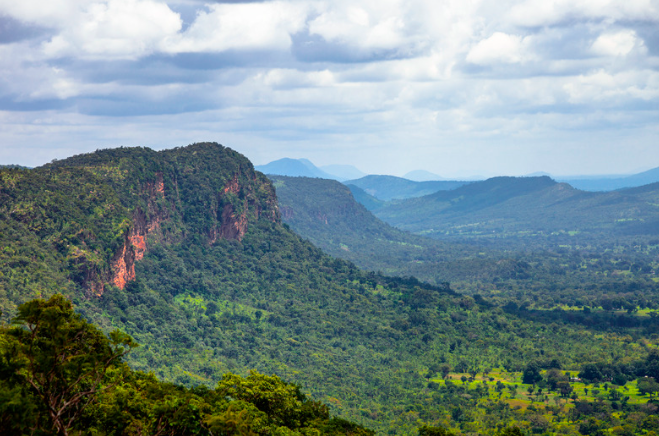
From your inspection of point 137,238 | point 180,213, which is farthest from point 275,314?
point 180,213

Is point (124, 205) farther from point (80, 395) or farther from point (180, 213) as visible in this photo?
point (80, 395)

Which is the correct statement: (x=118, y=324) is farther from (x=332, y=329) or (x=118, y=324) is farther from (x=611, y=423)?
(x=611, y=423)

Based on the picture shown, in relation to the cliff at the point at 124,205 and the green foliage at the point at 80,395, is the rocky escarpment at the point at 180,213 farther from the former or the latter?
the green foliage at the point at 80,395

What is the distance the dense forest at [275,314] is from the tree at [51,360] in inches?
587

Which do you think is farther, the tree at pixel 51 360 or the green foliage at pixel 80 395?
the tree at pixel 51 360

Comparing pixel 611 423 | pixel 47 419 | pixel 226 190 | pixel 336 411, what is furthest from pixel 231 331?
pixel 47 419

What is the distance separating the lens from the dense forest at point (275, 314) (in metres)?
84.9

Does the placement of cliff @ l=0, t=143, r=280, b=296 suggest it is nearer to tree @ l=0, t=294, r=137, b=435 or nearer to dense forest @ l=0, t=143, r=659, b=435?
dense forest @ l=0, t=143, r=659, b=435

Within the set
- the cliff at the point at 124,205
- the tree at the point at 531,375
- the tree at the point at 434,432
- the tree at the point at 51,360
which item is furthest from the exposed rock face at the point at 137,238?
the tree at the point at 531,375

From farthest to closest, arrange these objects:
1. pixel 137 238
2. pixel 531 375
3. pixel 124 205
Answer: pixel 137 238 → pixel 124 205 → pixel 531 375

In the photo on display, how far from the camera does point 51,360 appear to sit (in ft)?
103

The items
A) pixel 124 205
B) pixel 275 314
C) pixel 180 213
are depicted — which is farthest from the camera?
pixel 180 213

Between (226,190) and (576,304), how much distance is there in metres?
98.4

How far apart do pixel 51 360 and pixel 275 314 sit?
297ft
